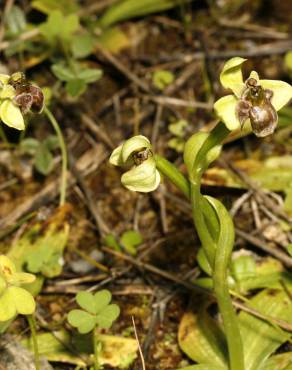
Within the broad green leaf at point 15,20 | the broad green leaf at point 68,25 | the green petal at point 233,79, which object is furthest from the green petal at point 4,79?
the broad green leaf at point 15,20

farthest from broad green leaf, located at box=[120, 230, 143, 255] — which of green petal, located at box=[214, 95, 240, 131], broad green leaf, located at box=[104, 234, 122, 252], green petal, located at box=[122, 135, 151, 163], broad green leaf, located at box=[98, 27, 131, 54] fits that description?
broad green leaf, located at box=[98, 27, 131, 54]

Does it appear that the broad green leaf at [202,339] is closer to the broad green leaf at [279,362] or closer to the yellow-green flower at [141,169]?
the broad green leaf at [279,362]

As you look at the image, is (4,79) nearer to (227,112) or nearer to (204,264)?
(227,112)

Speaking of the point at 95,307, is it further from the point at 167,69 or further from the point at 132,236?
the point at 167,69

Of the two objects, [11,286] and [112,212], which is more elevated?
[11,286]

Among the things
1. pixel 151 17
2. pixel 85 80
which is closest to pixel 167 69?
pixel 151 17

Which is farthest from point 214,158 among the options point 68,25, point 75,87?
point 68,25
